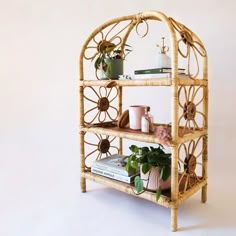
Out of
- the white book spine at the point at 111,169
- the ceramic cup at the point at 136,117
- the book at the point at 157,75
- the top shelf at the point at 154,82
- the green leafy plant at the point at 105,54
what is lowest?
the white book spine at the point at 111,169

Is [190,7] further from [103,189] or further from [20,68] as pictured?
[20,68]

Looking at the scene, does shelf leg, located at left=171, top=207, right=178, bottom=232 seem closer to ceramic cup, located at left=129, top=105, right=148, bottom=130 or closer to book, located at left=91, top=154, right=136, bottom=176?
book, located at left=91, top=154, right=136, bottom=176

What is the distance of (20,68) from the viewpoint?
2.70 m

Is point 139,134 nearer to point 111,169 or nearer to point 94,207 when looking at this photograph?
point 111,169

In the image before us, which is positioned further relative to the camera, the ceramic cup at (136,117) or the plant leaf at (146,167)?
the ceramic cup at (136,117)

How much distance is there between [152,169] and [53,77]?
160cm

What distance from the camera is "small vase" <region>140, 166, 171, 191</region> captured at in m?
1.43

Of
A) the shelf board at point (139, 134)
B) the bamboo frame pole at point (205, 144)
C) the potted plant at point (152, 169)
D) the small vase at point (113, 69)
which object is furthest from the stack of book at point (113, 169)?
the small vase at point (113, 69)

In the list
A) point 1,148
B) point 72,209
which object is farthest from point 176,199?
point 1,148

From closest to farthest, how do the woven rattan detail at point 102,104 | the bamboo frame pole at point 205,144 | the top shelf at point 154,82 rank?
the top shelf at point 154,82
the bamboo frame pole at point 205,144
the woven rattan detail at point 102,104

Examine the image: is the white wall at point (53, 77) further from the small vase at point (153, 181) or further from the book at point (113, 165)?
the small vase at point (153, 181)

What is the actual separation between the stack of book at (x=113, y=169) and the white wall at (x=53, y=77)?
1.07 ft

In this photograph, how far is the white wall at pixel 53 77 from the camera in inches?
77.0

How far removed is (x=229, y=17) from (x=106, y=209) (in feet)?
5.06
